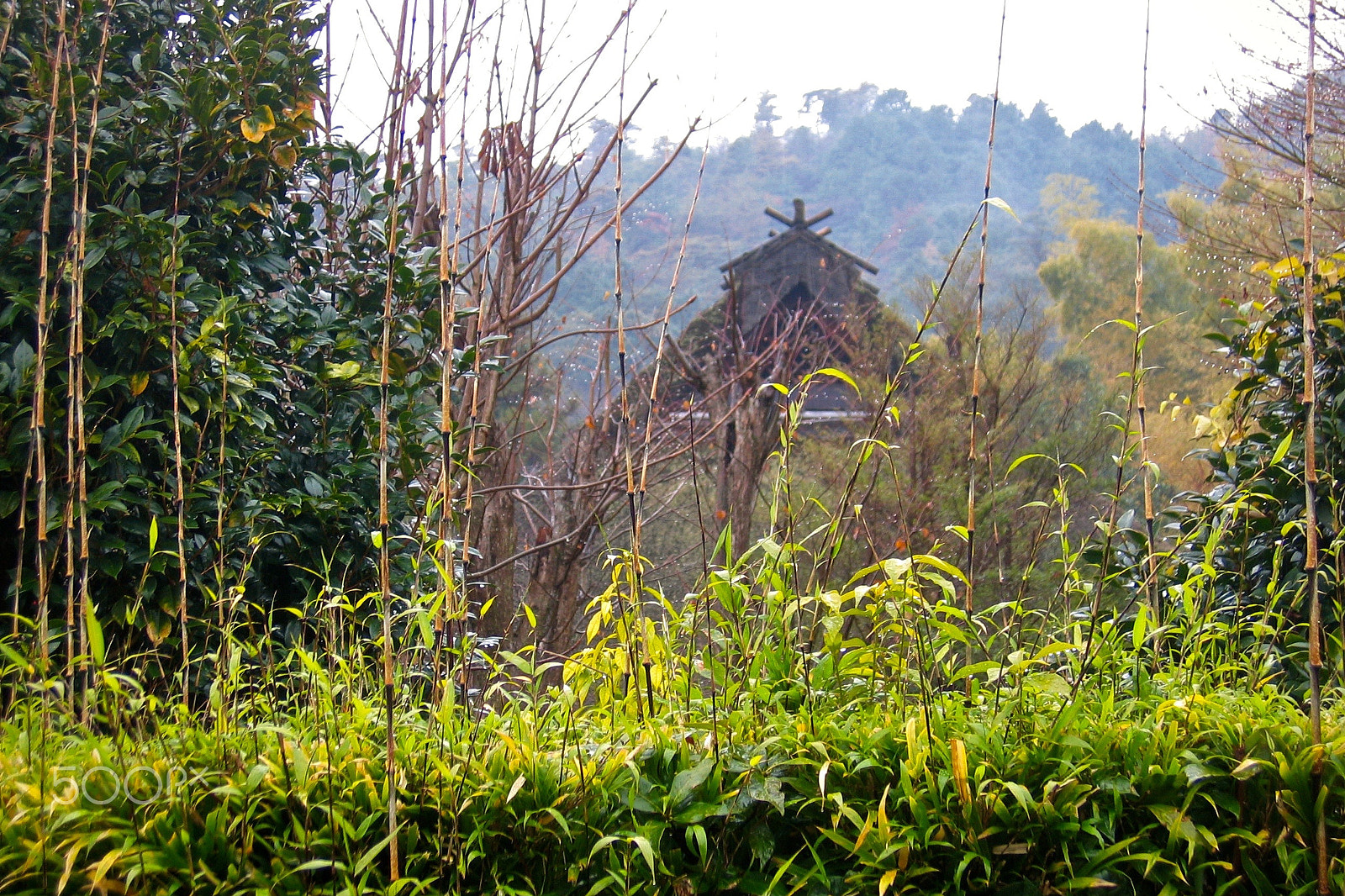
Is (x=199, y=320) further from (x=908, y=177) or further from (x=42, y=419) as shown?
(x=908, y=177)

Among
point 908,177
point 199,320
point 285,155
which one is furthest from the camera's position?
point 908,177

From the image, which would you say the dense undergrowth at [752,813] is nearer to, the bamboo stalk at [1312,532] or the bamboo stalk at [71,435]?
the bamboo stalk at [1312,532]

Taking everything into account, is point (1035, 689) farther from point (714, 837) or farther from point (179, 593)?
point (179, 593)

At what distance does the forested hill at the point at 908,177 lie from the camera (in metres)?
15.3

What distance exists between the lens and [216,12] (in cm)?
232

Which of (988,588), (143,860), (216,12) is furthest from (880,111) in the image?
(143,860)

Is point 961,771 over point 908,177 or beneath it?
beneath

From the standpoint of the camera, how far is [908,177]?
20.1 meters

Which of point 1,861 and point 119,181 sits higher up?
point 119,181

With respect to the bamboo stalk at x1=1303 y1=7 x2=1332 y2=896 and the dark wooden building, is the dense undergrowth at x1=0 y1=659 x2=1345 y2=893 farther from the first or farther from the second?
the dark wooden building

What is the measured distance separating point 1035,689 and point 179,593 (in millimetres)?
1823

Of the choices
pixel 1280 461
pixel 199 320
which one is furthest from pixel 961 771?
pixel 199 320

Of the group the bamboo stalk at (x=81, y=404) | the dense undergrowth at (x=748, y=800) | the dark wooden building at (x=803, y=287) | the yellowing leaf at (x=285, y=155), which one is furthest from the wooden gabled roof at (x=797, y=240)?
the dense undergrowth at (x=748, y=800)

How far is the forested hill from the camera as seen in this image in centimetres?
1527
